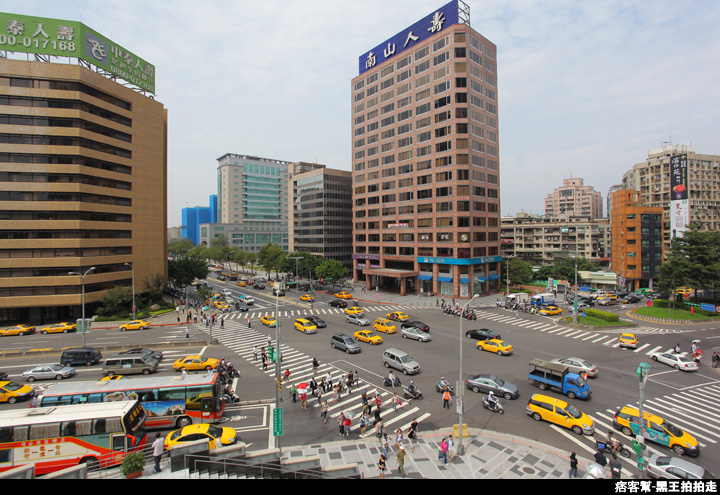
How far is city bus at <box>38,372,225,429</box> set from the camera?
2153 centimetres

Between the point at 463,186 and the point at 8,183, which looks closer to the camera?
the point at 8,183

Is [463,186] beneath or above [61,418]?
above

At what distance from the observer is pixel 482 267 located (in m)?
71.6

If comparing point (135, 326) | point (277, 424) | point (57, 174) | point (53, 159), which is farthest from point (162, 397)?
point (53, 159)

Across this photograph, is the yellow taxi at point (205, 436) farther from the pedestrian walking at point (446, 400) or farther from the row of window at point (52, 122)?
the row of window at point (52, 122)

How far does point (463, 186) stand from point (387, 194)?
1989 centimetres

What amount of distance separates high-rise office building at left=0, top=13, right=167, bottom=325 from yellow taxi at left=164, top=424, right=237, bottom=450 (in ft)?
150

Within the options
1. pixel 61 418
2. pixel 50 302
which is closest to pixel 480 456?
pixel 61 418

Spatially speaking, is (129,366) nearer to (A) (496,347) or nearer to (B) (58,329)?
(B) (58,329)

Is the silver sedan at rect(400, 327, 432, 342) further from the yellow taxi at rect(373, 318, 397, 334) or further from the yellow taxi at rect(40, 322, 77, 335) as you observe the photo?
the yellow taxi at rect(40, 322, 77, 335)

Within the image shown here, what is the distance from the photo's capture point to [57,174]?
51625 mm

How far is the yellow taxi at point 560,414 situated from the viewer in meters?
21.0

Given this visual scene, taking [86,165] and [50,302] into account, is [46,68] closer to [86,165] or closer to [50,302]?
[86,165]

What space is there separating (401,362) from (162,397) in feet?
59.0
